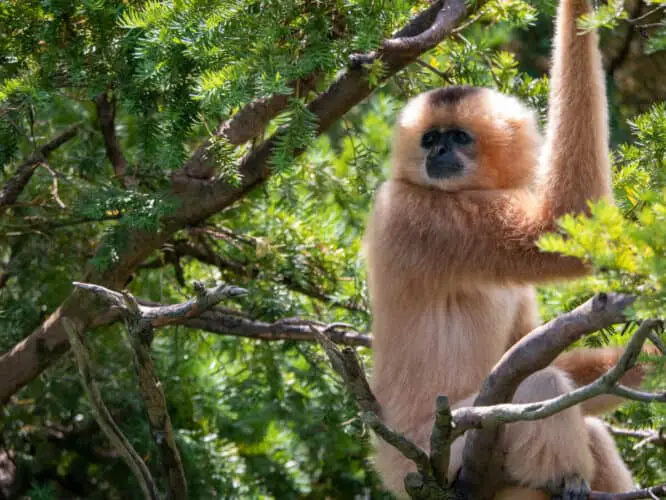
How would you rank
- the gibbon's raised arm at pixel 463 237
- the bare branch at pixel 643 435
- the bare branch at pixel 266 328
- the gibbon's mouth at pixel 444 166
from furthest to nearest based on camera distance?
the bare branch at pixel 266 328 < the bare branch at pixel 643 435 < the gibbon's mouth at pixel 444 166 < the gibbon's raised arm at pixel 463 237

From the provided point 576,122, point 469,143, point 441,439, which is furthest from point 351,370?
point 469,143

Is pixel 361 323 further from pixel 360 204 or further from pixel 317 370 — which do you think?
pixel 360 204

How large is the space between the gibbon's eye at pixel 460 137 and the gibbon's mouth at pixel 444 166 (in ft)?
0.64

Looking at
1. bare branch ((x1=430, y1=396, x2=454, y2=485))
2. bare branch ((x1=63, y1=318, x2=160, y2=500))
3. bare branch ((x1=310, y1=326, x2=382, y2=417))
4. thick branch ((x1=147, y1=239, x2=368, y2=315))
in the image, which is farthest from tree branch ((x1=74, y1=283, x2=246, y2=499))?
thick branch ((x1=147, y1=239, x2=368, y2=315))

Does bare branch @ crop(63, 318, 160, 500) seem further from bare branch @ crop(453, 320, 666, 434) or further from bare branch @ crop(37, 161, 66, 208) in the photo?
bare branch @ crop(453, 320, 666, 434)

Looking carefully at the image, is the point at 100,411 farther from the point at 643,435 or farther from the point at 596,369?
the point at 643,435

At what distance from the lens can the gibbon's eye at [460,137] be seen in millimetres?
4574

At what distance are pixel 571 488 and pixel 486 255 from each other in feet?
3.30

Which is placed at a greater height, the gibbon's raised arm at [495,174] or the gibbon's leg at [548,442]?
the gibbon's raised arm at [495,174]

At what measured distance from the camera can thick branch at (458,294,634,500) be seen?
2.51m

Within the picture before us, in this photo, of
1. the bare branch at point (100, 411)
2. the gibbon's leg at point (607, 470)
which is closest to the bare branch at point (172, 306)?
the bare branch at point (100, 411)

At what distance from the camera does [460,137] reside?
4.60 metres

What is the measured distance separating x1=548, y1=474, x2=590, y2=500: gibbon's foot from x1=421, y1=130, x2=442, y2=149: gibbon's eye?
180 cm

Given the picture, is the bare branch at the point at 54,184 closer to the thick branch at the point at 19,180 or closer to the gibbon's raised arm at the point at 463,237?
the thick branch at the point at 19,180
